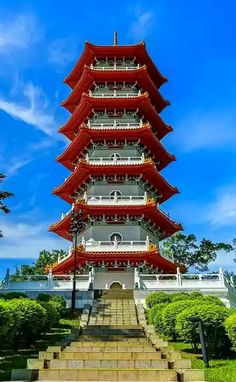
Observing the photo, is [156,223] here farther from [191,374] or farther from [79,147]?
[191,374]

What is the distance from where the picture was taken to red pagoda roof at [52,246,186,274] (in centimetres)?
2925

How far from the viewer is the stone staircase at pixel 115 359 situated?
10891 millimetres

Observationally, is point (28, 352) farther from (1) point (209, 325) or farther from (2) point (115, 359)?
(1) point (209, 325)

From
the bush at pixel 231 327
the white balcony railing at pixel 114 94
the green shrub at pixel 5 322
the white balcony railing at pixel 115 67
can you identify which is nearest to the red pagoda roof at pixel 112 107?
the white balcony railing at pixel 114 94

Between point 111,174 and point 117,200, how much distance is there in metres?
2.69

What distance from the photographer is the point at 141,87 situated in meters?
39.0

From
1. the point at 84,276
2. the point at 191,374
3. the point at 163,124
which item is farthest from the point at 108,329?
the point at 163,124

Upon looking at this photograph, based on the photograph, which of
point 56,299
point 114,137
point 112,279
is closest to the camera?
point 56,299

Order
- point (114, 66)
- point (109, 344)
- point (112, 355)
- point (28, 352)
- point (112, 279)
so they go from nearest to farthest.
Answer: point (112, 355) < point (109, 344) < point (28, 352) < point (112, 279) < point (114, 66)

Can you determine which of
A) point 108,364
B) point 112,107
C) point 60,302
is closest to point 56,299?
point 60,302

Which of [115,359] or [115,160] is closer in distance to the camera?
[115,359]

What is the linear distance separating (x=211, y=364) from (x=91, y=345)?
158 inches

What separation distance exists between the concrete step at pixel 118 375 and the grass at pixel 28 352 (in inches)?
65.5

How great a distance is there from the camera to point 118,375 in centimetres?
1091
